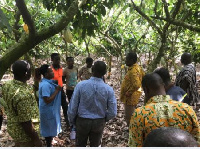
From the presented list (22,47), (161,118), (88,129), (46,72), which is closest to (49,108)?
(46,72)

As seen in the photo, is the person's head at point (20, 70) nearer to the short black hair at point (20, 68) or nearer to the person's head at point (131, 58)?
the short black hair at point (20, 68)

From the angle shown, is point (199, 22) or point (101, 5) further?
point (199, 22)

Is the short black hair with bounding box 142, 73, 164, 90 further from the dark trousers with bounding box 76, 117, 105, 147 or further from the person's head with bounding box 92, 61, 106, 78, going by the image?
the dark trousers with bounding box 76, 117, 105, 147

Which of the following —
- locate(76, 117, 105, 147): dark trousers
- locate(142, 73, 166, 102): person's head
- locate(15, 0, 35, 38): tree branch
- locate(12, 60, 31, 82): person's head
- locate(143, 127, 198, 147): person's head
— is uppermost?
locate(15, 0, 35, 38): tree branch

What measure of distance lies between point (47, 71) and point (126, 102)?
4.86 feet

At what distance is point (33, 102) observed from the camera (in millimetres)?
2256

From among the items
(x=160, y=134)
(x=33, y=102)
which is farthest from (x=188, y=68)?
(x=160, y=134)

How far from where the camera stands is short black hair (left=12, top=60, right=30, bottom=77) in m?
2.24

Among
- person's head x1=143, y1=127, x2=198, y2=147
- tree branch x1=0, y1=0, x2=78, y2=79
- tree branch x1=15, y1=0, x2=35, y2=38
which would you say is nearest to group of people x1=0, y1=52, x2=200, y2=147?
person's head x1=143, y1=127, x2=198, y2=147

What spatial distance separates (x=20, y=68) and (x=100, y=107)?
3.30ft

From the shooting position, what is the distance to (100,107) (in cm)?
269

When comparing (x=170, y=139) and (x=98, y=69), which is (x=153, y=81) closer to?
(x=170, y=139)

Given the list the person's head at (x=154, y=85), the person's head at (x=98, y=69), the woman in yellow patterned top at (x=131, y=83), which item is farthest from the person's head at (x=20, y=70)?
the woman in yellow patterned top at (x=131, y=83)

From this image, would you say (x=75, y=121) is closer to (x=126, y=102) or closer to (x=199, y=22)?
(x=126, y=102)
